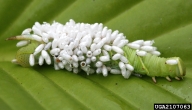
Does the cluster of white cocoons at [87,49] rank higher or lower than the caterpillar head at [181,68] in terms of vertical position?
higher


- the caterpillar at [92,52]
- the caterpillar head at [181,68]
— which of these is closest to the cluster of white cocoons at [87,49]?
the caterpillar at [92,52]

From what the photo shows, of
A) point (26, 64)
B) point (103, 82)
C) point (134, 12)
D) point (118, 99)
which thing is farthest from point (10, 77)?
point (134, 12)

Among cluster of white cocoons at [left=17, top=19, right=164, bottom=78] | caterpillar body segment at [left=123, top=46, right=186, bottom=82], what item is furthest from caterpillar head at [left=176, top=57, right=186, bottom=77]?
cluster of white cocoons at [left=17, top=19, right=164, bottom=78]

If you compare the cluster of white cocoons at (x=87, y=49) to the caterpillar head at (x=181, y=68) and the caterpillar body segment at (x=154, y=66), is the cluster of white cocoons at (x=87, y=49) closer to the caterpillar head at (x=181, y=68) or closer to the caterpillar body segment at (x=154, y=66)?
the caterpillar body segment at (x=154, y=66)

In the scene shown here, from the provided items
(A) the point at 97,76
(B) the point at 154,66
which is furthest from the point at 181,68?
(A) the point at 97,76

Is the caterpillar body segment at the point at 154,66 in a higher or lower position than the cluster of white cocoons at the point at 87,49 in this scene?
lower

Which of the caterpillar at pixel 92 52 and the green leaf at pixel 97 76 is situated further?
the caterpillar at pixel 92 52
